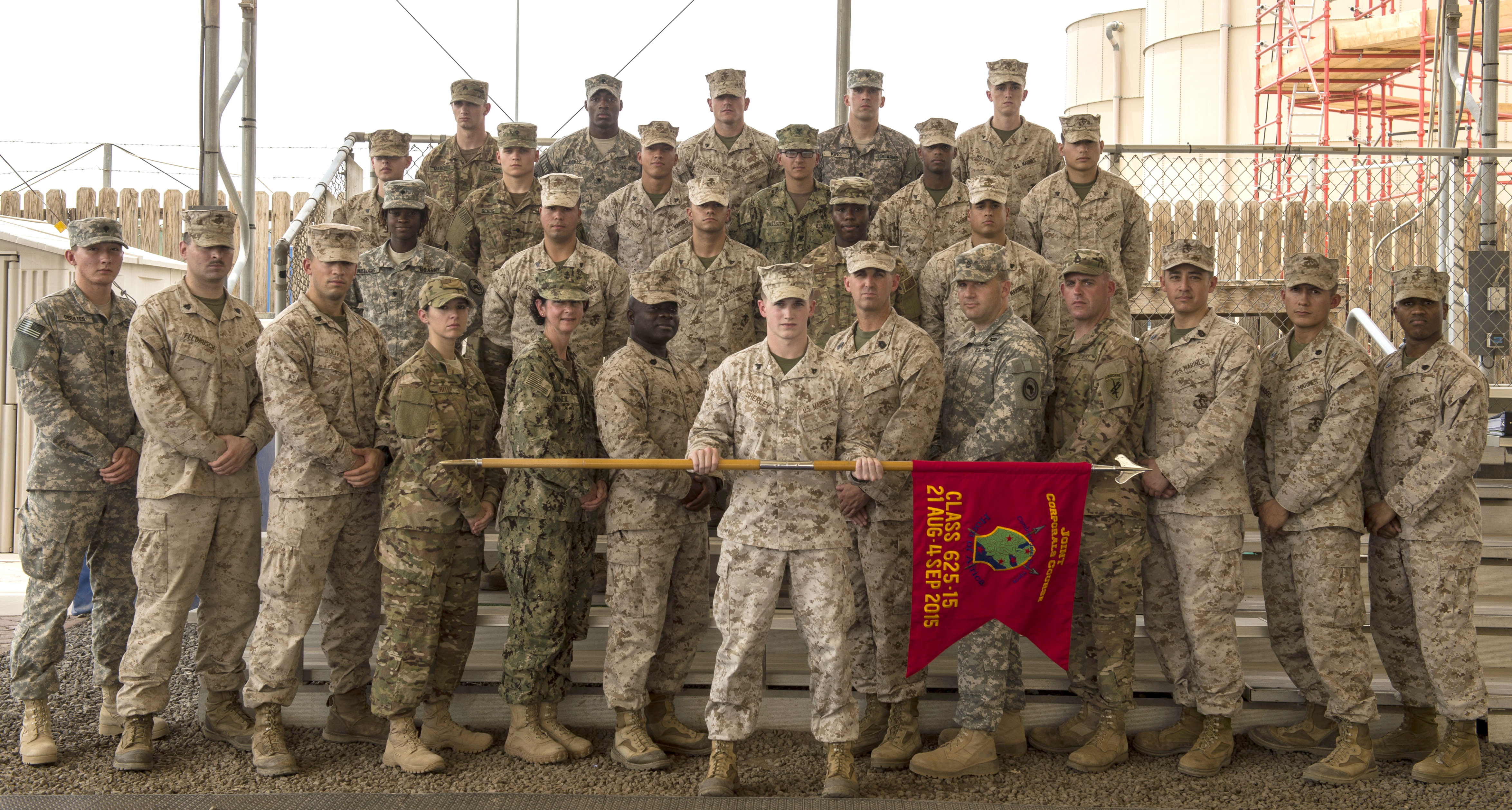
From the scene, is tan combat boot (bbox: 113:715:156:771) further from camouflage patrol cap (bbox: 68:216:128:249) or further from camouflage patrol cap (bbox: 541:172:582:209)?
camouflage patrol cap (bbox: 541:172:582:209)

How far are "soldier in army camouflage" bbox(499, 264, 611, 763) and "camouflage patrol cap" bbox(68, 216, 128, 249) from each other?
2051mm

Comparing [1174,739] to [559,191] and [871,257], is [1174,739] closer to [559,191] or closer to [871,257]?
[871,257]

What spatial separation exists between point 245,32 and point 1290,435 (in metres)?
6.56

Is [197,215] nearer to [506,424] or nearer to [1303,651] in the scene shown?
[506,424]

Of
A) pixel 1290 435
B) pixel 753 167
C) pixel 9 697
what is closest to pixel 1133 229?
pixel 1290 435

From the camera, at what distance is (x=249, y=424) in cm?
501

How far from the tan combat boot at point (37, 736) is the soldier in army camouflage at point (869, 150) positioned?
5115 millimetres

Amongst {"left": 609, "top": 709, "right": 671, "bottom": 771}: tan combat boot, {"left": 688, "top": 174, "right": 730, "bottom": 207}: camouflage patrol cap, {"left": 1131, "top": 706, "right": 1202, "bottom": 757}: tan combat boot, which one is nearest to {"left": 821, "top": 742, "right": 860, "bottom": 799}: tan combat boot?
{"left": 609, "top": 709, "right": 671, "bottom": 771}: tan combat boot

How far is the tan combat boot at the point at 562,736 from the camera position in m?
4.81

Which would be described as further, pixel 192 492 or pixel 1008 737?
pixel 1008 737

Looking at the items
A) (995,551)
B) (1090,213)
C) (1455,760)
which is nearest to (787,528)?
(995,551)

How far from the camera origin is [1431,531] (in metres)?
4.81

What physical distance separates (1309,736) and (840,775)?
226cm

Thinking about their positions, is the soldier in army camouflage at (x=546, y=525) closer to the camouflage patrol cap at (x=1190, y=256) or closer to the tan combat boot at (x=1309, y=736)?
the camouflage patrol cap at (x=1190, y=256)
